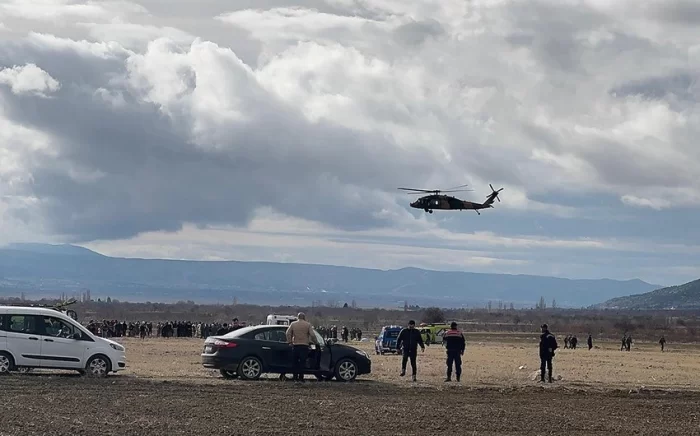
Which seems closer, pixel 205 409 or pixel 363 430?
pixel 363 430

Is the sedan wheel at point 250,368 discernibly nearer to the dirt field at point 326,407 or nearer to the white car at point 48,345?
the dirt field at point 326,407

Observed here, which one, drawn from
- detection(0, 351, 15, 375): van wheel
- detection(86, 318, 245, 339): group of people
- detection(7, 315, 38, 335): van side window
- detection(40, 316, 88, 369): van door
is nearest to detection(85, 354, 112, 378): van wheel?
detection(40, 316, 88, 369): van door

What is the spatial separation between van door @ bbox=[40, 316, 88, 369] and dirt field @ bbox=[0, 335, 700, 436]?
15.7 inches

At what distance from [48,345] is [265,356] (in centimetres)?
515

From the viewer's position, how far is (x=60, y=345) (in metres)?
26.0

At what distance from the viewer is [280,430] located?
17.5 m

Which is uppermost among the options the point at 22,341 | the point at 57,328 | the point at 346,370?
the point at 57,328

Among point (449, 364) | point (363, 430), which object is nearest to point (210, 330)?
point (449, 364)

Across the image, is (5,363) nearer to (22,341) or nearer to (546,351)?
(22,341)

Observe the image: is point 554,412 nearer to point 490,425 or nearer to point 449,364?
point 490,425

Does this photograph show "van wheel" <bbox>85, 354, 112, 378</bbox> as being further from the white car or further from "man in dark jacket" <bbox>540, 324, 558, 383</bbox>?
"man in dark jacket" <bbox>540, 324, 558, 383</bbox>

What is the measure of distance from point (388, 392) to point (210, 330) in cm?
5594

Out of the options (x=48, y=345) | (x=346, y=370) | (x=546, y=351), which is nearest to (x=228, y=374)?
(x=346, y=370)

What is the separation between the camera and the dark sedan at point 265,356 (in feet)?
87.7
